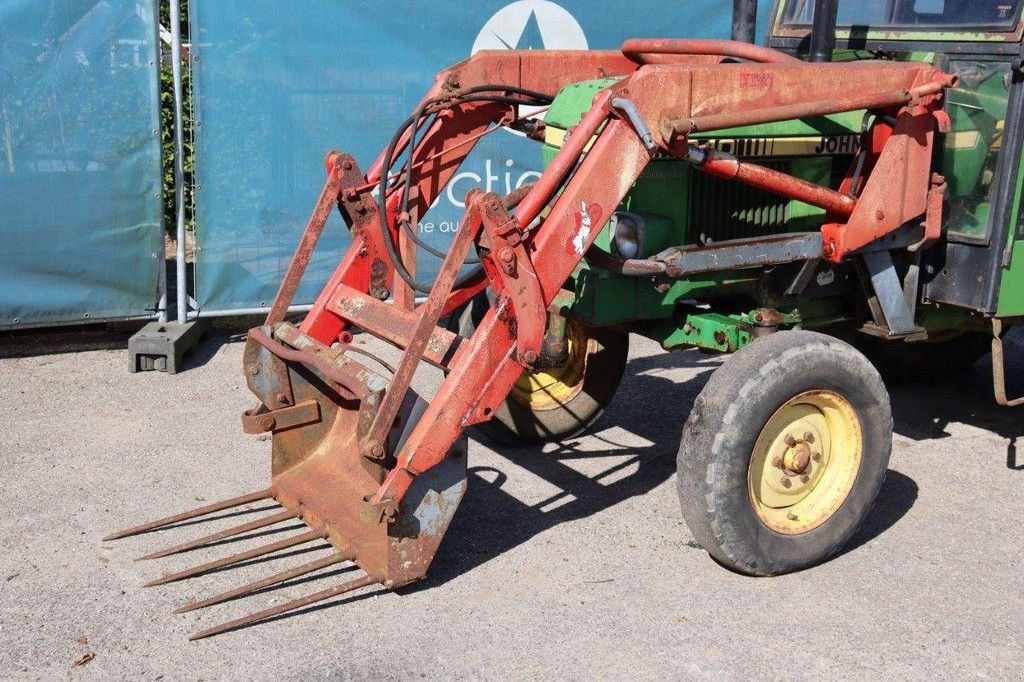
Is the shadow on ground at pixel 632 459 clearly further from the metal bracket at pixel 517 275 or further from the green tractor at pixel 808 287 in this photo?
the metal bracket at pixel 517 275

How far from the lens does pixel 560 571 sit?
433 centimetres

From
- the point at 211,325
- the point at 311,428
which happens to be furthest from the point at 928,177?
the point at 211,325

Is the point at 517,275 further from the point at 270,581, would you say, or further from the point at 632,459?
the point at 632,459

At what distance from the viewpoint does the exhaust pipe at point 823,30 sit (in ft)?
15.3

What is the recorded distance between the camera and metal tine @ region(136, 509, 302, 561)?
4.32 m

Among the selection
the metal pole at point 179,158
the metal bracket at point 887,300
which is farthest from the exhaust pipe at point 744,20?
the metal pole at point 179,158

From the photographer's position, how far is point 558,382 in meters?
5.54

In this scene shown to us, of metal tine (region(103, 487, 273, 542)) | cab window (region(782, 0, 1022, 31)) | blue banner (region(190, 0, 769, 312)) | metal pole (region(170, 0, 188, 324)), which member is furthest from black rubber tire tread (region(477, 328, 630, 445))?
metal pole (region(170, 0, 188, 324))

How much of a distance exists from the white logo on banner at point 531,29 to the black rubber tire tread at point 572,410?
113 inches

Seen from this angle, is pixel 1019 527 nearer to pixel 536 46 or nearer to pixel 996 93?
pixel 996 93

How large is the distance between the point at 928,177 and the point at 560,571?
2.08 meters

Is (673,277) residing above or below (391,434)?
above

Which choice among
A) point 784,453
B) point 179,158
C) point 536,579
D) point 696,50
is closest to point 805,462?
point 784,453

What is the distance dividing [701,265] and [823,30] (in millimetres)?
1191
